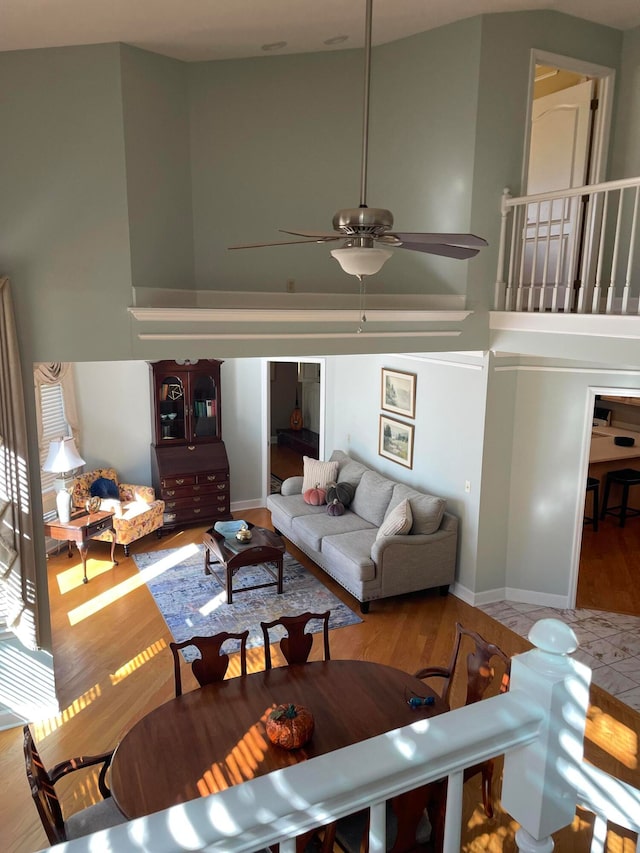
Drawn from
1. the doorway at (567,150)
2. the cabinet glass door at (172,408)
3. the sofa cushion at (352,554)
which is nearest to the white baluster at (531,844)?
the doorway at (567,150)

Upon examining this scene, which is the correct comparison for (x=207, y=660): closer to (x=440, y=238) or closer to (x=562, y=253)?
(x=440, y=238)

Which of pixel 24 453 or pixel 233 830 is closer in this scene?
pixel 233 830

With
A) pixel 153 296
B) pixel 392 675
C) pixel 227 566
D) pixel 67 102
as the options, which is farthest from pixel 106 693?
pixel 67 102

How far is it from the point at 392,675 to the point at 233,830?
3.14m

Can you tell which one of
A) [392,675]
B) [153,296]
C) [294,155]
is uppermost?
[294,155]

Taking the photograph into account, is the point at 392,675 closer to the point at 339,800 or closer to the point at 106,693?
the point at 106,693

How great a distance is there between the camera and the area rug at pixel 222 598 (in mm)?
5887

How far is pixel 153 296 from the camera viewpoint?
4.25m

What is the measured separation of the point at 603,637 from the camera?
5.61 metres

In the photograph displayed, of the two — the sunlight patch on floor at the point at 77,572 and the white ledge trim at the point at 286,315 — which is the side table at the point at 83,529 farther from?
the white ledge trim at the point at 286,315

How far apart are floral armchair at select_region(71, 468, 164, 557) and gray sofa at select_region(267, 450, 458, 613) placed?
1.71 meters

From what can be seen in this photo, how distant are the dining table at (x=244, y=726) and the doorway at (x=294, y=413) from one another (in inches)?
298

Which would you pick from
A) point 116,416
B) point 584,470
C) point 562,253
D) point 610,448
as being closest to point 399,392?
point 584,470

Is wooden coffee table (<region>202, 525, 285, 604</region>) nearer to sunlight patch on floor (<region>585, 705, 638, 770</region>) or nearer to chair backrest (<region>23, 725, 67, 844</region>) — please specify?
sunlight patch on floor (<region>585, 705, 638, 770</region>)
